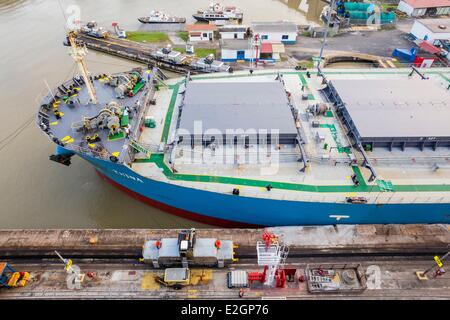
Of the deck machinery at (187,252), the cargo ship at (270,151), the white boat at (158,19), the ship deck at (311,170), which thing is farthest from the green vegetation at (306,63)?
the deck machinery at (187,252)

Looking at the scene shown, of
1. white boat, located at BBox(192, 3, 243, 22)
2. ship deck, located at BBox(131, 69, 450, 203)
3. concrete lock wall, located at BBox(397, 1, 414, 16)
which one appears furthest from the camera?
concrete lock wall, located at BBox(397, 1, 414, 16)

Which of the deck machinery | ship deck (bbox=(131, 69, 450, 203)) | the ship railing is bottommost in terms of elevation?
the deck machinery

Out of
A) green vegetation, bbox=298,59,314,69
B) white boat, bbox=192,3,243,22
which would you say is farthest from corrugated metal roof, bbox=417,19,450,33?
white boat, bbox=192,3,243,22

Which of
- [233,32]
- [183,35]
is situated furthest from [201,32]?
[233,32]

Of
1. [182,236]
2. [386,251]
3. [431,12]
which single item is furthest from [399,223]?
[431,12]

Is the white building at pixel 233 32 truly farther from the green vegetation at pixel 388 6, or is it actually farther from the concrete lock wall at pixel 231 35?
the green vegetation at pixel 388 6

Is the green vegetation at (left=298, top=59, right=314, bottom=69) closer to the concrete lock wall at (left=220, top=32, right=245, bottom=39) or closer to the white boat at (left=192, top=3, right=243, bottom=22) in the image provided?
the concrete lock wall at (left=220, top=32, right=245, bottom=39)
